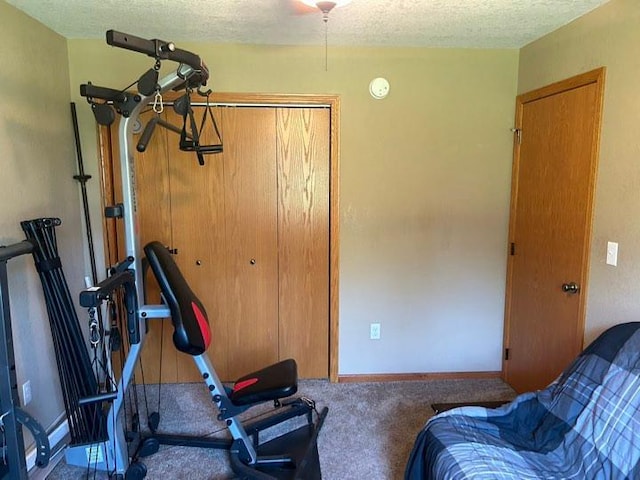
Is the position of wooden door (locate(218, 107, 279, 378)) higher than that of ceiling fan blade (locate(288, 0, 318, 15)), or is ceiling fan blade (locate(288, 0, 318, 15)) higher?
ceiling fan blade (locate(288, 0, 318, 15))

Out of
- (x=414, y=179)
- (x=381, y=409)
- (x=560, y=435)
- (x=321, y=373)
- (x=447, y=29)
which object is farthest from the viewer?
(x=321, y=373)

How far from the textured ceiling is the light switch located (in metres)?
1.19

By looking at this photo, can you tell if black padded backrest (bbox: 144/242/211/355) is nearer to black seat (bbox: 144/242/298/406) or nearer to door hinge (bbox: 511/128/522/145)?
black seat (bbox: 144/242/298/406)

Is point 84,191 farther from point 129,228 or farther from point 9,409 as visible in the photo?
point 9,409

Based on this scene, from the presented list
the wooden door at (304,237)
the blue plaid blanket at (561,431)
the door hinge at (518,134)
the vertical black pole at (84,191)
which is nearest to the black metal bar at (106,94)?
the vertical black pole at (84,191)

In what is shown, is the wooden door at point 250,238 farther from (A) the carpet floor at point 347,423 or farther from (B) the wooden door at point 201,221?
(A) the carpet floor at point 347,423

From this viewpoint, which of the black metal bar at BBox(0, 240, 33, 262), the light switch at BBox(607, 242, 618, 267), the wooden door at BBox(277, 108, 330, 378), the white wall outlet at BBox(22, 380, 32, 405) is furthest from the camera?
the wooden door at BBox(277, 108, 330, 378)

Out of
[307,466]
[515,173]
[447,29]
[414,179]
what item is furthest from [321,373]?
[447,29]

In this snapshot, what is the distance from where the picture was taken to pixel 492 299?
3135 mm

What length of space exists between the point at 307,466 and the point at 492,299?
1.79 m

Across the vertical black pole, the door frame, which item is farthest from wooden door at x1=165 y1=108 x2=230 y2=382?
the vertical black pole

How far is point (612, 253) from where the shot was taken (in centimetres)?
207

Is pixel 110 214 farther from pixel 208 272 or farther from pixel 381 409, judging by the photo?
pixel 381 409

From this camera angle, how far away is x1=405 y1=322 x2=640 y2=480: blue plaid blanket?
4.92 feet
